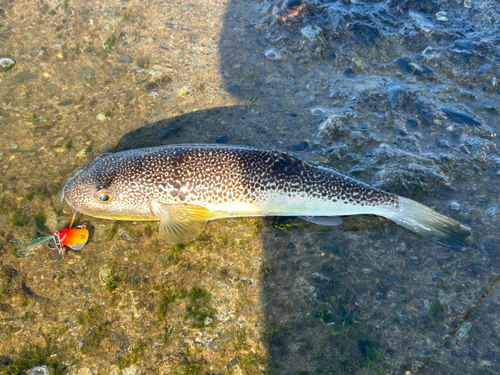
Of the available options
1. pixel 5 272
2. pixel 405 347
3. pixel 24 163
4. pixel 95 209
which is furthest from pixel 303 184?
pixel 24 163

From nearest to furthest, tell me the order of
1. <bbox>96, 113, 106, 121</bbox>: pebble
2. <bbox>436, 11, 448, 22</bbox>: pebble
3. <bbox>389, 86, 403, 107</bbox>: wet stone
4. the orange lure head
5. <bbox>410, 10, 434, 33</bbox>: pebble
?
the orange lure head
<bbox>96, 113, 106, 121</bbox>: pebble
<bbox>389, 86, 403, 107</bbox>: wet stone
<bbox>410, 10, 434, 33</bbox>: pebble
<bbox>436, 11, 448, 22</bbox>: pebble

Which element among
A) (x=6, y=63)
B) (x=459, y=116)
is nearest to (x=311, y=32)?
(x=459, y=116)

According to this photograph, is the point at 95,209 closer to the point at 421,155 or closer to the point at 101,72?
the point at 101,72

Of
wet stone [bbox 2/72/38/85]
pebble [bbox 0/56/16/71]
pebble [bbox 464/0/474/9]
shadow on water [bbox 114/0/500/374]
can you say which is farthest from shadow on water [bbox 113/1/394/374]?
pebble [bbox 464/0/474/9]

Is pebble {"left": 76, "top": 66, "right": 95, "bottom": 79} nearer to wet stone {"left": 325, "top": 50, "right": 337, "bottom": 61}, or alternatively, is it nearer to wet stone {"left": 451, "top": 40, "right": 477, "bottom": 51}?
wet stone {"left": 325, "top": 50, "right": 337, "bottom": 61}

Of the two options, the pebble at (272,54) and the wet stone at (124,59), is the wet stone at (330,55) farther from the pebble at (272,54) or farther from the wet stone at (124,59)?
the wet stone at (124,59)

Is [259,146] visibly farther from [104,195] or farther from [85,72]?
[85,72]

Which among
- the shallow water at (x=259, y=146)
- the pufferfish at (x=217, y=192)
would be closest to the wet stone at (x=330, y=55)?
the shallow water at (x=259, y=146)
